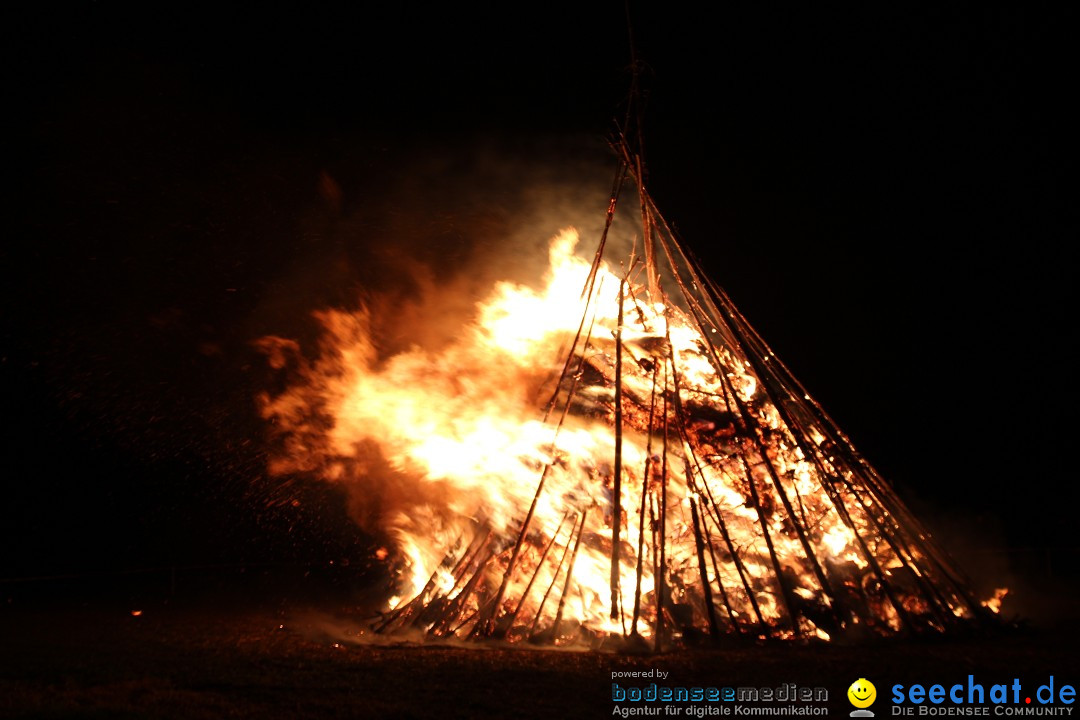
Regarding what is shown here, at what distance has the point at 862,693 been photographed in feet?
10.3

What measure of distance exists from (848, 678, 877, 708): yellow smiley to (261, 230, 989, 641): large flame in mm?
793

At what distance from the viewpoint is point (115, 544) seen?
7.82m

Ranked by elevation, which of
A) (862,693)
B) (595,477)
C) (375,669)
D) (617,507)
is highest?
(595,477)

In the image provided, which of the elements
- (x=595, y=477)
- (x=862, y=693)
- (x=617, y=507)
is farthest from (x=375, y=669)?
(x=862, y=693)

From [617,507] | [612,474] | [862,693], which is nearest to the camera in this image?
[862,693]

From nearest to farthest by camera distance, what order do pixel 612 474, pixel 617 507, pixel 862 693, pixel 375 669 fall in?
1. pixel 862 693
2. pixel 375 669
3. pixel 617 507
4. pixel 612 474

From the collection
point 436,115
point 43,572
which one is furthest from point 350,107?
point 43,572

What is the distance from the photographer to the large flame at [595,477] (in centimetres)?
428

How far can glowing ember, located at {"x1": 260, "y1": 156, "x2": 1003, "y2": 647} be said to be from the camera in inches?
168

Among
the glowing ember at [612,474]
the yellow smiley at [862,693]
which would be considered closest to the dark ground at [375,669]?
the yellow smiley at [862,693]

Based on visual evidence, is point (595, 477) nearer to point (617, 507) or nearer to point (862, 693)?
point (617, 507)

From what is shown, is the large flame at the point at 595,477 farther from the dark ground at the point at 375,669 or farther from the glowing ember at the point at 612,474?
the dark ground at the point at 375,669

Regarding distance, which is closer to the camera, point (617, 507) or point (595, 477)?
point (617, 507)

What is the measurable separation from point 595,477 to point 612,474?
0.47ft
